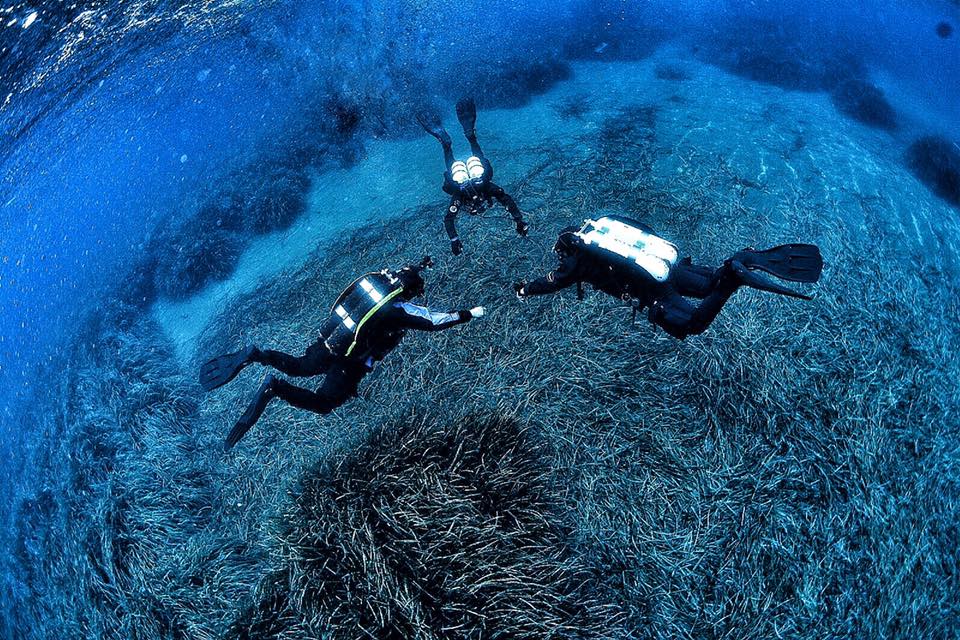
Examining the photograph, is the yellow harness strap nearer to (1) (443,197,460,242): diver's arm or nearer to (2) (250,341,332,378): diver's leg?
(2) (250,341,332,378): diver's leg

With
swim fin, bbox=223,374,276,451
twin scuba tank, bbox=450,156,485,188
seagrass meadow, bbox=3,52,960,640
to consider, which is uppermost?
twin scuba tank, bbox=450,156,485,188

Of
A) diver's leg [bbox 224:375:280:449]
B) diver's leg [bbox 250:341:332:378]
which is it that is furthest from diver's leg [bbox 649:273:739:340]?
diver's leg [bbox 224:375:280:449]

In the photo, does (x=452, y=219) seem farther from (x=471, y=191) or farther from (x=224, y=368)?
(x=224, y=368)

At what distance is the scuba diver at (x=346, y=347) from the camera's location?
540cm

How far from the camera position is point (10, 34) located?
1703 centimetres

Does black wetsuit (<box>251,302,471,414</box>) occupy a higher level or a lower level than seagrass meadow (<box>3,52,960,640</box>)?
higher

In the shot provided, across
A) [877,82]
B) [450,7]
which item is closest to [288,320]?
[877,82]

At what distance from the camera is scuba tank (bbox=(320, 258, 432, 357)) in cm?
537

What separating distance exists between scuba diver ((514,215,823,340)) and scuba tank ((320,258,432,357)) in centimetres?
248

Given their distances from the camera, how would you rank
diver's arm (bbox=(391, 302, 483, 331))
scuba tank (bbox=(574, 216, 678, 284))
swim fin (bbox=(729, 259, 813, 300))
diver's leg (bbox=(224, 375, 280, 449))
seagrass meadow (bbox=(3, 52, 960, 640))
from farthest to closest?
diver's arm (bbox=(391, 302, 483, 331))
diver's leg (bbox=(224, 375, 280, 449))
scuba tank (bbox=(574, 216, 678, 284))
seagrass meadow (bbox=(3, 52, 960, 640))
swim fin (bbox=(729, 259, 813, 300))

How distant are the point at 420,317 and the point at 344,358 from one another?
51.7 inches

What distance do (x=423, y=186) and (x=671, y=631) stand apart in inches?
509

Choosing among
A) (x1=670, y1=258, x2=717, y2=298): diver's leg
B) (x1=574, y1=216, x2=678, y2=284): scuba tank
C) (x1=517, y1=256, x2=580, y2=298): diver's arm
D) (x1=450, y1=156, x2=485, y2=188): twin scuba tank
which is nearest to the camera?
(x1=574, y1=216, x2=678, y2=284): scuba tank

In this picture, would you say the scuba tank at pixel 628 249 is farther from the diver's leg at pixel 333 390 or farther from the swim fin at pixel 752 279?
the diver's leg at pixel 333 390
